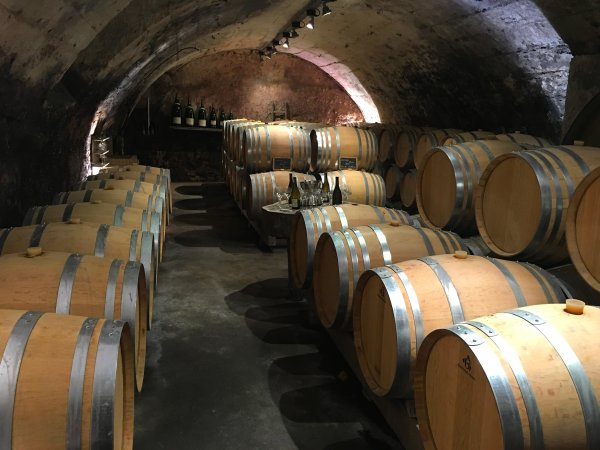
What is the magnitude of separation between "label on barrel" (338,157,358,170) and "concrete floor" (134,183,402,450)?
189 centimetres

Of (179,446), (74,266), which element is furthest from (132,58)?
(179,446)

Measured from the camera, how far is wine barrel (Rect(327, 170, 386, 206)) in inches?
255

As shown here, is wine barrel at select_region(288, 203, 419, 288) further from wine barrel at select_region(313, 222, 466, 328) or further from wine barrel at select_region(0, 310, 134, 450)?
wine barrel at select_region(0, 310, 134, 450)

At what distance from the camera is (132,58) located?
20.7 feet

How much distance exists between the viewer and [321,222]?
3.91m

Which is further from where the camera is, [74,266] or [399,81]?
[399,81]

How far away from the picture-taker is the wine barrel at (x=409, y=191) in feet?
24.2

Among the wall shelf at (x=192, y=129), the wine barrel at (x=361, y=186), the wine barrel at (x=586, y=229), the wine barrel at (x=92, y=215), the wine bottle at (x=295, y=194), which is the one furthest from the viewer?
the wall shelf at (x=192, y=129)

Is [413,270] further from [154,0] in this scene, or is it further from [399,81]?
[399,81]

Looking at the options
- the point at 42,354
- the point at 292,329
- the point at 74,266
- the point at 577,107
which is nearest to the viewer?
the point at 42,354

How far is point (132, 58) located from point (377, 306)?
5126mm

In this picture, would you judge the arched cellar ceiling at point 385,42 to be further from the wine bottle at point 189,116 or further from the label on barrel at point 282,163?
the wine bottle at point 189,116

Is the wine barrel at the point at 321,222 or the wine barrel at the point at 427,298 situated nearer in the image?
the wine barrel at the point at 427,298

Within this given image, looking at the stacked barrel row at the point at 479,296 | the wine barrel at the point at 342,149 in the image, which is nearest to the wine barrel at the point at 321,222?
the stacked barrel row at the point at 479,296
